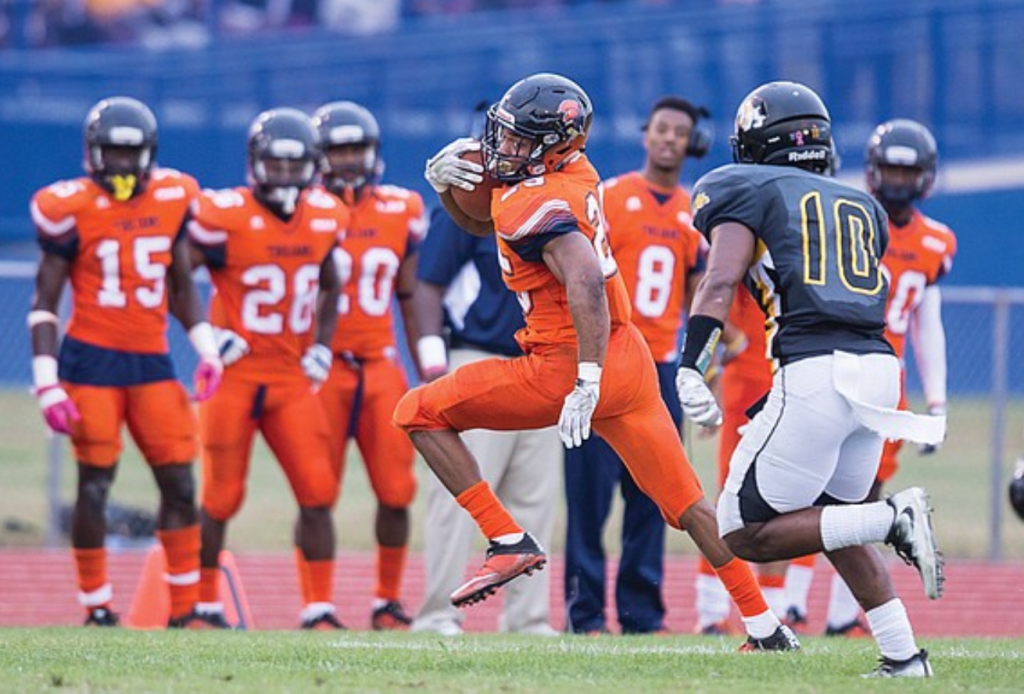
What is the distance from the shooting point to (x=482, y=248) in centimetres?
826

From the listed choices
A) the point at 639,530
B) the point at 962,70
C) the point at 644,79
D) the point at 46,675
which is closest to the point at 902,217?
the point at 639,530

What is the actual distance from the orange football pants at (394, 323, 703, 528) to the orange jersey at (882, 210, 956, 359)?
8.30ft

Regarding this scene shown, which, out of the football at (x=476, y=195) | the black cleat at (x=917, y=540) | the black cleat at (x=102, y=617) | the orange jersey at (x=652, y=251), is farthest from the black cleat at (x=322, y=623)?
the black cleat at (x=917, y=540)

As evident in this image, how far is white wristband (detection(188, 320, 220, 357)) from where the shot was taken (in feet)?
27.0

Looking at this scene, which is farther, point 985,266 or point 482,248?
point 985,266

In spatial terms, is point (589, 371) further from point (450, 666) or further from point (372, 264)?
point (372, 264)

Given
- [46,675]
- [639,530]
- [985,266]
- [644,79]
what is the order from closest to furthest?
[46,675], [639,530], [644,79], [985,266]

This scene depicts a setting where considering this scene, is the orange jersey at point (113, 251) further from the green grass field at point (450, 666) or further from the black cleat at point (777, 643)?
the black cleat at point (777, 643)

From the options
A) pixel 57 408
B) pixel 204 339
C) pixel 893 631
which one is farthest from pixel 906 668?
pixel 57 408

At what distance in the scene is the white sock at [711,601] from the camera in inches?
329

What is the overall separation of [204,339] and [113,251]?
1.81 feet

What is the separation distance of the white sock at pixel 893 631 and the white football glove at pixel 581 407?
39.7 inches

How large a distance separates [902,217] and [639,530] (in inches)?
74.1

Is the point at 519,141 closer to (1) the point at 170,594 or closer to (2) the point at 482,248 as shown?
(2) the point at 482,248
